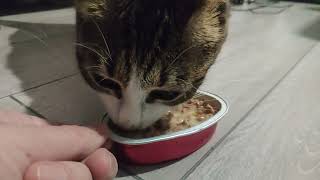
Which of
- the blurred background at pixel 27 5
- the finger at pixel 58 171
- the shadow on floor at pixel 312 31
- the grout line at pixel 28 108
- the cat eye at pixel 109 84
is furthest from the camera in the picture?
the blurred background at pixel 27 5

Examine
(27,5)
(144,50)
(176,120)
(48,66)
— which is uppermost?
(144,50)

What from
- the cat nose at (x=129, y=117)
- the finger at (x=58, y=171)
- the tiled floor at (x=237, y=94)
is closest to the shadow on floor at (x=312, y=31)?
the tiled floor at (x=237, y=94)

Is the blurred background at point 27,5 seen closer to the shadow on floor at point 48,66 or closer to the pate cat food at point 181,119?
the shadow on floor at point 48,66

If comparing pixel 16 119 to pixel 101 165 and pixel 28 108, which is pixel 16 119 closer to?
pixel 101 165

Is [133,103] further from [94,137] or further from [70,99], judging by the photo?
[70,99]

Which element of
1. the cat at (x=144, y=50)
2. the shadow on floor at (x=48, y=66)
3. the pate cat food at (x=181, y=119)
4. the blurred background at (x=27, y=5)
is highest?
the cat at (x=144, y=50)

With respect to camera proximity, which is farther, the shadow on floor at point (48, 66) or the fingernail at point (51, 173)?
the shadow on floor at point (48, 66)

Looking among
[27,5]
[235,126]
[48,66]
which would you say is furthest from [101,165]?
[27,5]
